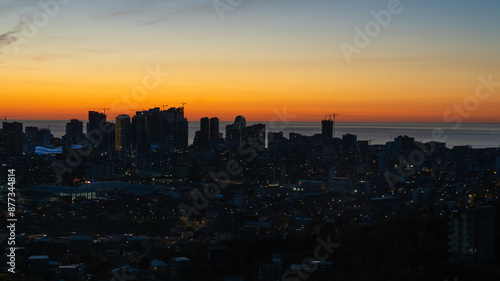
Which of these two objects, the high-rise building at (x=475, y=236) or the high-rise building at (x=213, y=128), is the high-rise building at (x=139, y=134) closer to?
the high-rise building at (x=213, y=128)

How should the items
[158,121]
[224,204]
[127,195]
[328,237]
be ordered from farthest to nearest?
[158,121] → [127,195] → [224,204] → [328,237]

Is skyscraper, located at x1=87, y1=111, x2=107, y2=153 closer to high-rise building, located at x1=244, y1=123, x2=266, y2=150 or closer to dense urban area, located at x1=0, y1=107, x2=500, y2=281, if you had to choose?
dense urban area, located at x1=0, y1=107, x2=500, y2=281

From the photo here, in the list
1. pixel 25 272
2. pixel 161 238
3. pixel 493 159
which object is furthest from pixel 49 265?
pixel 493 159

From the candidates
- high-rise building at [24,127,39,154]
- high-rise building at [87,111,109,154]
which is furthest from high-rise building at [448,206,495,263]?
high-rise building at [24,127,39,154]

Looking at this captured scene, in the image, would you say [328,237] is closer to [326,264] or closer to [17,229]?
[326,264]

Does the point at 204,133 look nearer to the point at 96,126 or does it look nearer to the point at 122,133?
the point at 122,133

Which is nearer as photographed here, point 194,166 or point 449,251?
point 449,251

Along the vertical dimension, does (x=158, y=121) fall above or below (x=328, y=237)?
above
